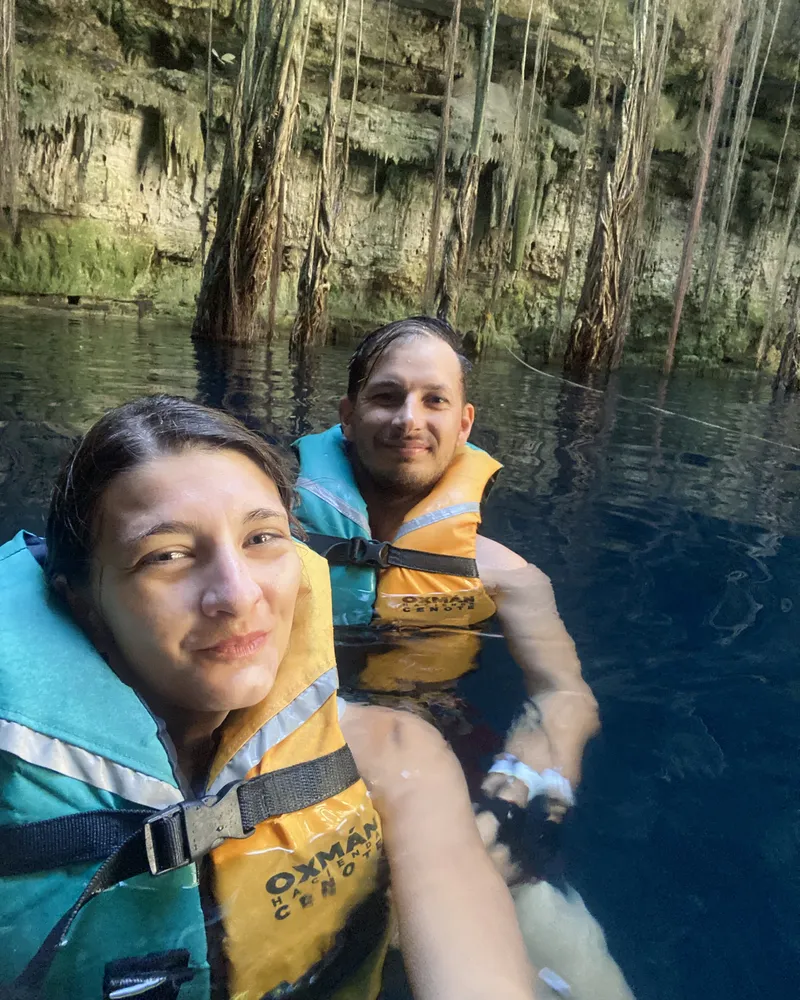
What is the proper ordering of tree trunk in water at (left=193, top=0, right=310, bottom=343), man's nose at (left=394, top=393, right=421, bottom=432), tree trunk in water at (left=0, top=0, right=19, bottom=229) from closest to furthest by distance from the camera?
man's nose at (left=394, top=393, right=421, bottom=432) → tree trunk in water at (left=0, top=0, right=19, bottom=229) → tree trunk in water at (left=193, top=0, right=310, bottom=343)

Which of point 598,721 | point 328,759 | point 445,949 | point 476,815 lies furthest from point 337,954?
point 598,721

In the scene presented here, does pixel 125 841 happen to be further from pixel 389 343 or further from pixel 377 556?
pixel 389 343

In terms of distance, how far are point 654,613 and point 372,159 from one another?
1122 centimetres

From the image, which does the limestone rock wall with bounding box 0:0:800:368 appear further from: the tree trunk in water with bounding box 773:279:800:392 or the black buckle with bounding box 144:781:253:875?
the black buckle with bounding box 144:781:253:875

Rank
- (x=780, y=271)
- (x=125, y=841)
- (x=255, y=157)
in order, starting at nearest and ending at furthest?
1. (x=125, y=841)
2. (x=255, y=157)
3. (x=780, y=271)

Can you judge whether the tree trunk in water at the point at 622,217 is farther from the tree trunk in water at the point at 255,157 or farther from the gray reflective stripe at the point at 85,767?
the gray reflective stripe at the point at 85,767

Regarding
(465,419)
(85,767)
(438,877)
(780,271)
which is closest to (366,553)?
(465,419)

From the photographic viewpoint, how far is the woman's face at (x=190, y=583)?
43.7 inches

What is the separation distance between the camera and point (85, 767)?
108 cm

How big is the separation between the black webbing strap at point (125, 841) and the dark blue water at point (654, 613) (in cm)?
73

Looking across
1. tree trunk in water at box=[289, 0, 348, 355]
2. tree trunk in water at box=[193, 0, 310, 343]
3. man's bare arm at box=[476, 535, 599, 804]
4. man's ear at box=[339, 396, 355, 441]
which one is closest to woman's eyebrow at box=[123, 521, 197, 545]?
man's bare arm at box=[476, 535, 599, 804]

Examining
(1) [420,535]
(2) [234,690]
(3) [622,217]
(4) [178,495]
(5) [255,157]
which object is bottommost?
(1) [420,535]

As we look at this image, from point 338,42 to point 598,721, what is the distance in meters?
6.20

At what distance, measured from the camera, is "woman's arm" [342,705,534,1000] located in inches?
43.7
